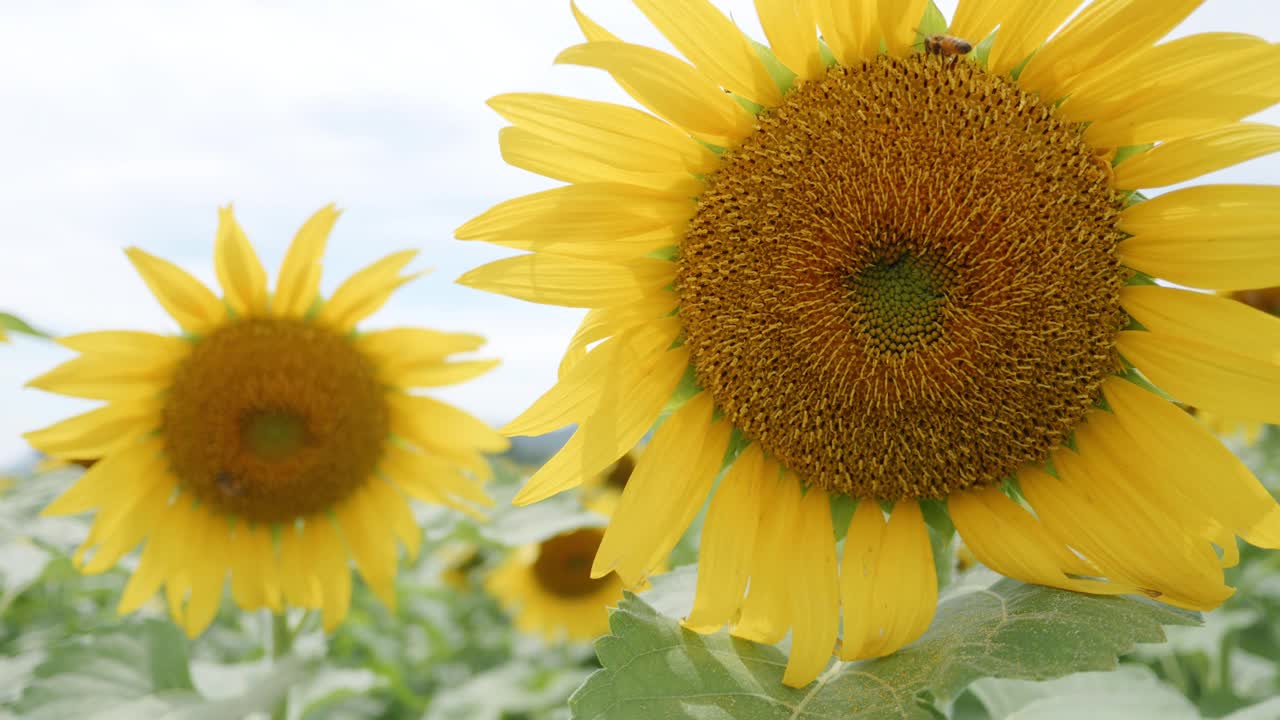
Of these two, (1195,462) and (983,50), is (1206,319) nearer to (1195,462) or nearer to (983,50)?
(1195,462)

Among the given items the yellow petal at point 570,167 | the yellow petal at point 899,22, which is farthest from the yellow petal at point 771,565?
the yellow petal at point 899,22

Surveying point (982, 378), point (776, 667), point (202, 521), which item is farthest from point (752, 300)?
point (202, 521)

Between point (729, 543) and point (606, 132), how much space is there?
0.82 m

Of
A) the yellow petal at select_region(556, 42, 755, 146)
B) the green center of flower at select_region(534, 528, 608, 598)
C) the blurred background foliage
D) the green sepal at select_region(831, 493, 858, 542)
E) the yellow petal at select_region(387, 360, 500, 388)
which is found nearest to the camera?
the yellow petal at select_region(556, 42, 755, 146)

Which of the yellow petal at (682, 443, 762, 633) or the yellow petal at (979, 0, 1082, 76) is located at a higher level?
the yellow petal at (979, 0, 1082, 76)

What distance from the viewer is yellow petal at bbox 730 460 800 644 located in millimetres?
1662

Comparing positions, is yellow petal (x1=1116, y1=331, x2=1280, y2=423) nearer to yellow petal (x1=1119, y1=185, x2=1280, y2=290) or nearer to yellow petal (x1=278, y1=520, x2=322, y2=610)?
yellow petal (x1=1119, y1=185, x2=1280, y2=290)

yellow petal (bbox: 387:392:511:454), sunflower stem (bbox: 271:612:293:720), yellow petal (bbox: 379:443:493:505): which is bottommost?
sunflower stem (bbox: 271:612:293:720)

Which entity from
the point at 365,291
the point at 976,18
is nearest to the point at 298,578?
the point at 365,291

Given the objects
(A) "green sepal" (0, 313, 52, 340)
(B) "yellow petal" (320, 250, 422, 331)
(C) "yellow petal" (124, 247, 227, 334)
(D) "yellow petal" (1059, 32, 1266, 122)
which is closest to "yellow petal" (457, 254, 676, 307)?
(D) "yellow petal" (1059, 32, 1266, 122)

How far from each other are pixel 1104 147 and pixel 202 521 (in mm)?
3404

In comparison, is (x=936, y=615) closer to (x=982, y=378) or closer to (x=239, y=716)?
(x=982, y=378)

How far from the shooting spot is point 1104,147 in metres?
1.63

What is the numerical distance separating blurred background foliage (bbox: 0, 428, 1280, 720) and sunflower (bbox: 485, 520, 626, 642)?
0.19m
